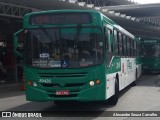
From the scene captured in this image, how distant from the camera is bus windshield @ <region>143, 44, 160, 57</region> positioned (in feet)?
103

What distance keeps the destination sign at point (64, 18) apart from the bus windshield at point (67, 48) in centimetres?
22

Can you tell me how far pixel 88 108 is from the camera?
12203mm

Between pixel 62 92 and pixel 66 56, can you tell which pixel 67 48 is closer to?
pixel 66 56

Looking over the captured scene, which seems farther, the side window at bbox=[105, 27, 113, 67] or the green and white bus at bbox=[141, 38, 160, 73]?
Result: the green and white bus at bbox=[141, 38, 160, 73]

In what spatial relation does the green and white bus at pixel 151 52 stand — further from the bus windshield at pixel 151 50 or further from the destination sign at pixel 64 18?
the destination sign at pixel 64 18

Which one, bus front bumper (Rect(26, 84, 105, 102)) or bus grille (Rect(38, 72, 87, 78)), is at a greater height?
bus grille (Rect(38, 72, 87, 78))

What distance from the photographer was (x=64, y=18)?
10773 millimetres

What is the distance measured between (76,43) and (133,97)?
5.63m

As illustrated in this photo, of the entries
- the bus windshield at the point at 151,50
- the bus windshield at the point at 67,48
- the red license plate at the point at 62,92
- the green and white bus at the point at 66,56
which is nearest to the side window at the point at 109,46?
the green and white bus at the point at 66,56

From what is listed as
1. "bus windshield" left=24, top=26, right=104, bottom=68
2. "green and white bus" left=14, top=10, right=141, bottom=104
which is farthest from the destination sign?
"bus windshield" left=24, top=26, right=104, bottom=68

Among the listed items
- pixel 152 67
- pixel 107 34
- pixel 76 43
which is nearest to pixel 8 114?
pixel 76 43

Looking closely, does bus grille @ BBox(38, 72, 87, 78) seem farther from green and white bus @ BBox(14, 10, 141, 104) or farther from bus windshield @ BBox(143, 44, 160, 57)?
bus windshield @ BBox(143, 44, 160, 57)

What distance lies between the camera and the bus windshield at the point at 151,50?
3138cm

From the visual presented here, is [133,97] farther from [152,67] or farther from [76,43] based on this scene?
[152,67]
